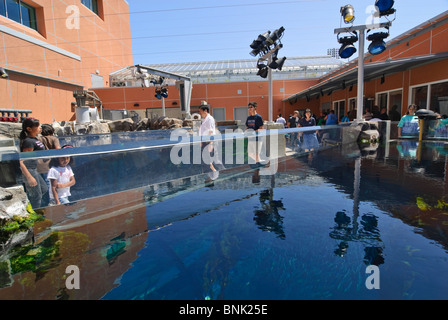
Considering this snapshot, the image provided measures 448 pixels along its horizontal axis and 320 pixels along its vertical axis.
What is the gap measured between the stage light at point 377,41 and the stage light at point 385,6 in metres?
0.50

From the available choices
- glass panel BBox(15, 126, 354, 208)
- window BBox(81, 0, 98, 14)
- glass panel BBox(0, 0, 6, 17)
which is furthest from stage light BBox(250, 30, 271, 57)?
window BBox(81, 0, 98, 14)

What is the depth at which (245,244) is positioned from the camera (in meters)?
2.57

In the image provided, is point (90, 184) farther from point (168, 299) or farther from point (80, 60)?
point (80, 60)

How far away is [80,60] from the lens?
23.4 m

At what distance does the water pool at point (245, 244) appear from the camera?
6.44 feet

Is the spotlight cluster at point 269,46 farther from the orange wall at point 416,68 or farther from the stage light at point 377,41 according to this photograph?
the orange wall at point 416,68

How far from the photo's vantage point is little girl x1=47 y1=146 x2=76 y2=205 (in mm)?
3217

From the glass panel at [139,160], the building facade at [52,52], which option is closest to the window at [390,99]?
the glass panel at [139,160]

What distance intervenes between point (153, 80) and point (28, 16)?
9.29 meters

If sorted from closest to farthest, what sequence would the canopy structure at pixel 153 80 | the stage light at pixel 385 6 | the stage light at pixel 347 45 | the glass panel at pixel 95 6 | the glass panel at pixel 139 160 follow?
the glass panel at pixel 139 160 < the stage light at pixel 385 6 < the stage light at pixel 347 45 < the canopy structure at pixel 153 80 < the glass panel at pixel 95 6

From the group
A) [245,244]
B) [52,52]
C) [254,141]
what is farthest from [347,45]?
[52,52]

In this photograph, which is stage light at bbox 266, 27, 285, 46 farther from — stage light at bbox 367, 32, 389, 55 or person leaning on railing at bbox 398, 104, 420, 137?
person leaning on railing at bbox 398, 104, 420, 137

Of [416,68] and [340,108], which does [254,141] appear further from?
[340,108]
